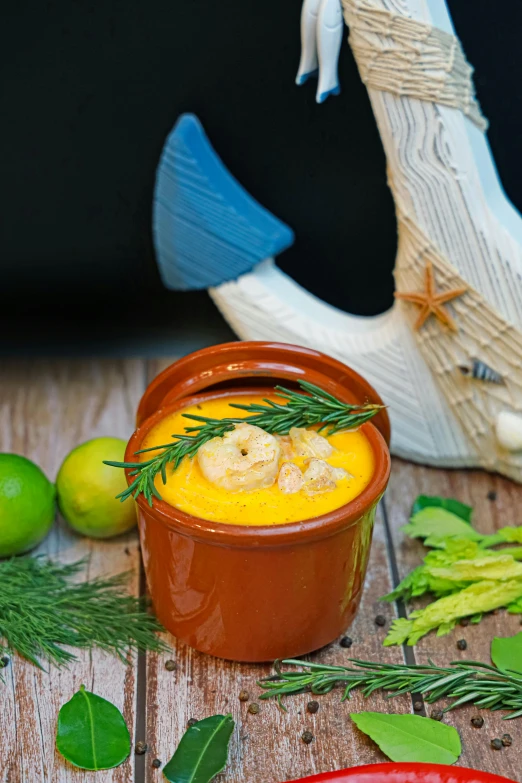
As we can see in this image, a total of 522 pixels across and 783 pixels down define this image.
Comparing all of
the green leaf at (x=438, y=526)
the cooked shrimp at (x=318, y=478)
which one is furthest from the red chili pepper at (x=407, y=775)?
the green leaf at (x=438, y=526)

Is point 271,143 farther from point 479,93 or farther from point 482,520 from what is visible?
point 482,520

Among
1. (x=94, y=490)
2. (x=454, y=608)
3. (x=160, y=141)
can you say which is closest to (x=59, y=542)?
(x=94, y=490)

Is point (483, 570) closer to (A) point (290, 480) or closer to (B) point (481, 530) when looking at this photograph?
(B) point (481, 530)

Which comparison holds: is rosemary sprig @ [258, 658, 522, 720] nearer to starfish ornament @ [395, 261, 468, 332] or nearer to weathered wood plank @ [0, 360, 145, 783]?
weathered wood plank @ [0, 360, 145, 783]

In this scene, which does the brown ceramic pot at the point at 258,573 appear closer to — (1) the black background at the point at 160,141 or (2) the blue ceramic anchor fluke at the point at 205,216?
(2) the blue ceramic anchor fluke at the point at 205,216

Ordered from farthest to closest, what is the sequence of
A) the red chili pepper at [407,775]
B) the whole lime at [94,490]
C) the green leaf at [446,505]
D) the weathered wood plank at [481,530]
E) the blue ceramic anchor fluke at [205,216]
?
the blue ceramic anchor fluke at [205,216] → the green leaf at [446,505] → the whole lime at [94,490] → the weathered wood plank at [481,530] → the red chili pepper at [407,775]

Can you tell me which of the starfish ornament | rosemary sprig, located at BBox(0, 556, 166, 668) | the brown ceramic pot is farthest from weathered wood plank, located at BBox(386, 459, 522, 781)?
rosemary sprig, located at BBox(0, 556, 166, 668)
